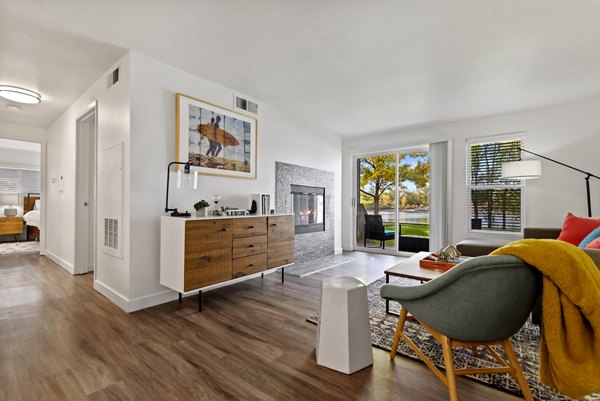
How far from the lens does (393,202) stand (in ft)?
18.9

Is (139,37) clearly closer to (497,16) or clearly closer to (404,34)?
(404,34)

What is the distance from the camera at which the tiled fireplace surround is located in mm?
4508

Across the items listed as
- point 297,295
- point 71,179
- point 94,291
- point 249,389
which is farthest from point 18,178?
point 249,389

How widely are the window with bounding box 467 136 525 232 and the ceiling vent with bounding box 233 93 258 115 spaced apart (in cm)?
374

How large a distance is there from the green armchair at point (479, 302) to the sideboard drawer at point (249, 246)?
2032 mm

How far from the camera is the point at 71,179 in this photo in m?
4.17

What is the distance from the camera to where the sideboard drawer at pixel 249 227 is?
10.1ft

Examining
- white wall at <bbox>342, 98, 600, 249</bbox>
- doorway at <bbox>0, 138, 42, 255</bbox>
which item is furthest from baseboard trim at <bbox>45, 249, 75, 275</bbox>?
white wall at <bbox>342, 98, 600, 249</bbox>

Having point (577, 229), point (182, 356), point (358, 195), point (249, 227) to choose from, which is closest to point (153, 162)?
point (249, 227)

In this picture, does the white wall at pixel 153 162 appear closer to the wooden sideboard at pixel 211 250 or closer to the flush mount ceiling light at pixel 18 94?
the wooden sideboard at pixel 211 250

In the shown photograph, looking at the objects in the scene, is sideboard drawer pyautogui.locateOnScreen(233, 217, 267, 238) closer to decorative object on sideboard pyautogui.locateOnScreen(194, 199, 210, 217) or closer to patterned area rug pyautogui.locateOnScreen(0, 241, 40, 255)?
decorative object on sideboard pyautogui.locateOnScreen(194, 199, 210, 217)

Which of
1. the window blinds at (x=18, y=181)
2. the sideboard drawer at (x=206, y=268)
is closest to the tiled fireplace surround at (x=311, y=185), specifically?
the sideboard drawer at (x=206, y=268)

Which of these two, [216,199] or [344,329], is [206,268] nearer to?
[216,199]

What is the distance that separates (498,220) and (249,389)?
15.6 feet
